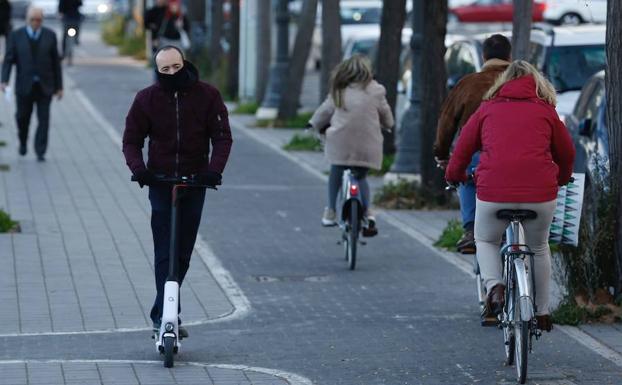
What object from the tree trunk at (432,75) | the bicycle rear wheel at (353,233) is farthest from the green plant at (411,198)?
the bicycle rear wheel at (353,233)

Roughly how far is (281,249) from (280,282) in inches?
63.4

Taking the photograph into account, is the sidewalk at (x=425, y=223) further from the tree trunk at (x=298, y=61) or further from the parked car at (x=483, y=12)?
the parked car at (x=483, y=12)

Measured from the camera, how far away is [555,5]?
40.9m

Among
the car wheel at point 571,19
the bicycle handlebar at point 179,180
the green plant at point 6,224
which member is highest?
the bicycle handlebar at point 179,180

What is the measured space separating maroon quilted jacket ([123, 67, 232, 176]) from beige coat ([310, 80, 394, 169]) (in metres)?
3.79

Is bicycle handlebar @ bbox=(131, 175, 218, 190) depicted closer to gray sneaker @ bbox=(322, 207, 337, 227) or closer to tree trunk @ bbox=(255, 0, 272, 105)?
gray sneaker @ bbox=(322, 207, 337, 227)

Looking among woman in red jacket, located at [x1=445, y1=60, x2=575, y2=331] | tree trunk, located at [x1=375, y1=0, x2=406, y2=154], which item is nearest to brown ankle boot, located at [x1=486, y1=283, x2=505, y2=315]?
woman in red jacket, located at [x1=445, y1=60, x2=575, y2=331]

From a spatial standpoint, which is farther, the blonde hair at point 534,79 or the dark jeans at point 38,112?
the dark jeans at point 38,112

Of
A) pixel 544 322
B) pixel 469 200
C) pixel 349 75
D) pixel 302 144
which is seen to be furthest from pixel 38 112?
pixel 544 322

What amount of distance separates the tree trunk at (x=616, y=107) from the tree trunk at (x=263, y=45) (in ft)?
56.3

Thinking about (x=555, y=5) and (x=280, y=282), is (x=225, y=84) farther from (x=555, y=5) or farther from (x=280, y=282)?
(x=280, y=282)

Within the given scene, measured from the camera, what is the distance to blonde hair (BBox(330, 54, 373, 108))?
39.4 ft

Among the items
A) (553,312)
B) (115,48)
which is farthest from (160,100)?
(115,48)

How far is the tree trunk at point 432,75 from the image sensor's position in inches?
583
